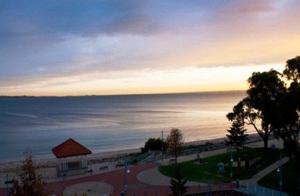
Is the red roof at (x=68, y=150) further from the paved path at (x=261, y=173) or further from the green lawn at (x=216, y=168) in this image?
the paved path at (x=261, y=173)

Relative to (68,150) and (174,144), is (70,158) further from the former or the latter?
(174,144)

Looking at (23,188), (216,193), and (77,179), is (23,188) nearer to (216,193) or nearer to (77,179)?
(216,193)

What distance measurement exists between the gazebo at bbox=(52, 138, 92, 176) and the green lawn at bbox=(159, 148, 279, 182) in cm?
800

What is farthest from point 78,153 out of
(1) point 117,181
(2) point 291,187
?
(2) point 291,187

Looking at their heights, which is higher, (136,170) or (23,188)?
(23,188)

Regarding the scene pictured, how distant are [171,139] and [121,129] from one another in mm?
71138

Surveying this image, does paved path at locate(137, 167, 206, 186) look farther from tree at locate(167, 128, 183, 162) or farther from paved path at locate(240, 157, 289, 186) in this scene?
tree at locate(167, 128, 183, 162)

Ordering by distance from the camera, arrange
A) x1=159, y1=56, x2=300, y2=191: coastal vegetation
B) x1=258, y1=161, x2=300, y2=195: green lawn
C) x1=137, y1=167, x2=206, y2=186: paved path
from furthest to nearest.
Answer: x1=159, y1=56, x2=300, y2=191: coastal vegetation → x1=137, y1=167, x2=206, y2=186: paved path → x1=258, y1=161, x2=300, y2=195: green lawn

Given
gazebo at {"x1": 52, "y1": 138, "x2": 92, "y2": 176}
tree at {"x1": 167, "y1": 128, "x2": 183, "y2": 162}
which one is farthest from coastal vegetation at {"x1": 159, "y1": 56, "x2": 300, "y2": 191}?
gazebo at {"x1": 52, "y1": 138, "x2": 92, "y2": 176}

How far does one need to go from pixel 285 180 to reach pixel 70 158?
20331 millimetres

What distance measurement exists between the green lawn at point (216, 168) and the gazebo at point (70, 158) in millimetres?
8002

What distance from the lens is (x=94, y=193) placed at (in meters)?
Answer: 31.0

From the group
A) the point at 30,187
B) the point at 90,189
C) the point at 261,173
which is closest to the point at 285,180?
the point at 261,173

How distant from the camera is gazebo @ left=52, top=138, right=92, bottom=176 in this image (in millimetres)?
39188
